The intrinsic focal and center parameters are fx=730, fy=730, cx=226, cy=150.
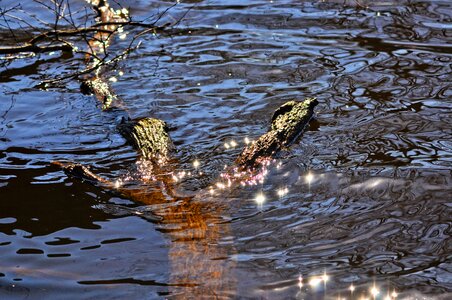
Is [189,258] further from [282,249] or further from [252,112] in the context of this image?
[252,112]

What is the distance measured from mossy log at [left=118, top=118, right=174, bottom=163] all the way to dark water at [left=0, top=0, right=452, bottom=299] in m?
0.15

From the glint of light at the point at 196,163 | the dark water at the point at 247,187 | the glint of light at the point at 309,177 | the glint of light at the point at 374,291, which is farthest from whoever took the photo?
the glint of light at the point at 196,163

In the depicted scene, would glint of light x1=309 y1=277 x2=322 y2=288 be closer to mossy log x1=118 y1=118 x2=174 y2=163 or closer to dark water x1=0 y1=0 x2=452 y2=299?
dark water x1=0 y1=0 x2=452 y2=299

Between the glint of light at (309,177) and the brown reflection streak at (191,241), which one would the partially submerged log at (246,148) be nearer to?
the brown reflection streak at (191,241)

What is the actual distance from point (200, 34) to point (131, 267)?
672cm

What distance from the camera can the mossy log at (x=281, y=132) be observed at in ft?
24.2

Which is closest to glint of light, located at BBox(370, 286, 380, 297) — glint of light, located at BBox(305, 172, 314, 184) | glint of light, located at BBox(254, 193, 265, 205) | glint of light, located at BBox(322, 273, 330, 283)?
glint of light, located at BBox(322, 273, 330, 283)

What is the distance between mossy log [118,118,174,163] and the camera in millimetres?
7646

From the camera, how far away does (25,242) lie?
20.6 feet

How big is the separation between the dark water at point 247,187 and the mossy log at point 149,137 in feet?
0.50

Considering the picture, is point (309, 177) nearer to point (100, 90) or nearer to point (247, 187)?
point (247, 187)

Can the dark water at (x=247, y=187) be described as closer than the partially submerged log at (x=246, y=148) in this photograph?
Yes

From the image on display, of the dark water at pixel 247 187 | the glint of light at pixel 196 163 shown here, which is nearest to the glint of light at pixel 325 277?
the dark water at pixel 247 187

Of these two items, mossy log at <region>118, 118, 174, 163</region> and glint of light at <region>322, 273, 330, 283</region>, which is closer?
glint of light at <region>322, 273, 330, 283</region>
